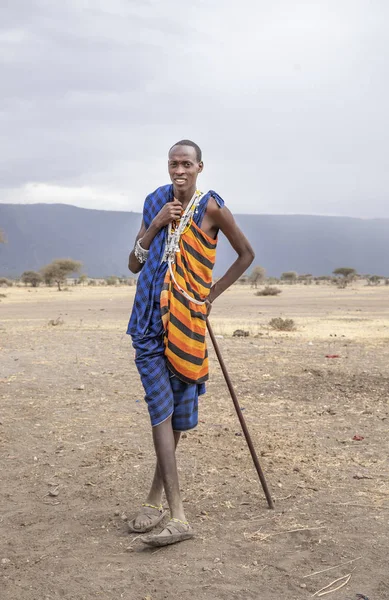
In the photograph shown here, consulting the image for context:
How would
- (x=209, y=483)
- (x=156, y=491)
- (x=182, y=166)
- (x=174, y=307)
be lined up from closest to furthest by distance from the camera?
(x=174, y=307)
(x=182, y=166)
(x=156, y=491)
(x=209, y=483)

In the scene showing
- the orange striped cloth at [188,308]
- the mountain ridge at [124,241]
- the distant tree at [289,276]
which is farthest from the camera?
the mountain ridge at [124,241]

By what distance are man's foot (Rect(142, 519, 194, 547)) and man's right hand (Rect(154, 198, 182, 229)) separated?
1.72 meters

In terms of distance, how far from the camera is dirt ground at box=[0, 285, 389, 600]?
10.9 feet

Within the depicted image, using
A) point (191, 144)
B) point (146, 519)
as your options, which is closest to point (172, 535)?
point (146, 519)

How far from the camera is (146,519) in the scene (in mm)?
3912

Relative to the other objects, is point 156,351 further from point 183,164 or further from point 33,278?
point 33,278

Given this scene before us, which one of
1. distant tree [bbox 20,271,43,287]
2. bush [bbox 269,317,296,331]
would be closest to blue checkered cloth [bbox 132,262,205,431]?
bush [bbox 269,317,296,331]

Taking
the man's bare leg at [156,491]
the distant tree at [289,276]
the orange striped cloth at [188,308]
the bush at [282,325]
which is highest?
the orange striped cloth at [188,308]

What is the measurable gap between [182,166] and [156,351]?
3.64ft

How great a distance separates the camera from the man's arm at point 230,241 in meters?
3.92

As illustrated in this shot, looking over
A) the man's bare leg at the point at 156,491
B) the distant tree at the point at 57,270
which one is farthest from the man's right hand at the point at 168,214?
the distant tree at the point at 57,270

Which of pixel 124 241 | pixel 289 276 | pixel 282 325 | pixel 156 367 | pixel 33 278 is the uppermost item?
pixel 124 241

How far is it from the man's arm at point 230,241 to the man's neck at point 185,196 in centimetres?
14

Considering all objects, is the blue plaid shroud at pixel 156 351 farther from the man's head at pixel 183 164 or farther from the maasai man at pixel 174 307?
the man's head at pixel 183 164
